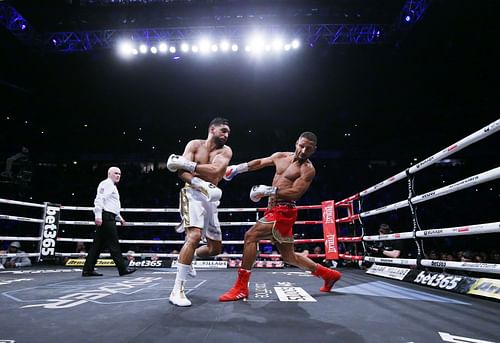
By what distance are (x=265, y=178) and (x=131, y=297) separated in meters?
12.0

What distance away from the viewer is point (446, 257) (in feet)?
22.7

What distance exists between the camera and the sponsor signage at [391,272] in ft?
12.2

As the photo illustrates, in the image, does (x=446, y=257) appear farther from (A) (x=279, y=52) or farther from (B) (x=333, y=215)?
(A) (x=279, y=52)

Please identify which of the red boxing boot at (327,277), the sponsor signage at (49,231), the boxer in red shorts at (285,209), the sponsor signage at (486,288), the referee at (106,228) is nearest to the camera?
the sponsor signage at (486,288)

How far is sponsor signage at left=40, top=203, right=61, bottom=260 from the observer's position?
19.4 ft

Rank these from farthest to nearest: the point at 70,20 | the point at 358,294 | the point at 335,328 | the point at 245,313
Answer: the point at 70,20
the point at 358,294
the point at 245,313
the point at 335,328

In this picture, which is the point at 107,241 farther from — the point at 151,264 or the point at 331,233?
the point at 331,233

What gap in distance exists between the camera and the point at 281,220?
112 inches

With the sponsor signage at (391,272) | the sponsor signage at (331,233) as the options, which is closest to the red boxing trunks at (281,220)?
the sponsor signage at (391,272)

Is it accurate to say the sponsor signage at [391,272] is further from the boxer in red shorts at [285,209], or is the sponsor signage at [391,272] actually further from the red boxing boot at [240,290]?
the red boxing boot at [240,290]

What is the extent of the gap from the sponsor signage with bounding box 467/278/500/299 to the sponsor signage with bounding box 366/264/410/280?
110cm

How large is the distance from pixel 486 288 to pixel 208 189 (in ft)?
7.44

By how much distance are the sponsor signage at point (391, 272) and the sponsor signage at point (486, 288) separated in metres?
1.10

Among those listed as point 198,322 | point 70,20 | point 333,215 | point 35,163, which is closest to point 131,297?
point 198,322
